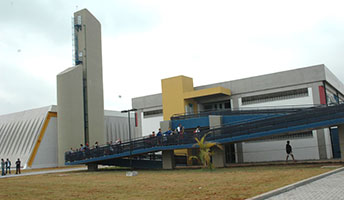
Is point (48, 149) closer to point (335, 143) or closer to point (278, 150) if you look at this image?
point (278, 150)

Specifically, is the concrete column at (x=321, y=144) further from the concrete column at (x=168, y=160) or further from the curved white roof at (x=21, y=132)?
the curved white roof at (x=21, y=132)

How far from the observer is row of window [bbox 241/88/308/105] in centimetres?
3099

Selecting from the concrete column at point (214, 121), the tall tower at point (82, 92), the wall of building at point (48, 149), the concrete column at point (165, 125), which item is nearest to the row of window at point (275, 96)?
the concrete column at point (214, 121)

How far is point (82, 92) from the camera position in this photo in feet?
162

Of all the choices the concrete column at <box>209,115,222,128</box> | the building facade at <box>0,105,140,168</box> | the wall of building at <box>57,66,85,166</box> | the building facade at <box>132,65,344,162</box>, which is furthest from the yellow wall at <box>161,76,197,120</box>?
the building facade at <box>0,105,140,168</box>

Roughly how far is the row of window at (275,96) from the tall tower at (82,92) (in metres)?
24.4

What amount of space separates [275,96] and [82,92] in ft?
91.4

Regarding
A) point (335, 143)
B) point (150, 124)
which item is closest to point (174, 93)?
point (150, 124)

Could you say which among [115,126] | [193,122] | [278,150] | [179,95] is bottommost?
[278,150]

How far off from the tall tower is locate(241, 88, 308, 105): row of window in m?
24.4

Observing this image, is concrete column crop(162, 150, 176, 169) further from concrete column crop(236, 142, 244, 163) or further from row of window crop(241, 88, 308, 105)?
row of window crop(241, 88, 308, 105)

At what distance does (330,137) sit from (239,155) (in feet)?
26.6

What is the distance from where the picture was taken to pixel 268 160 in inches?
1236

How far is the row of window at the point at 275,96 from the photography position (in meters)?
31.0
